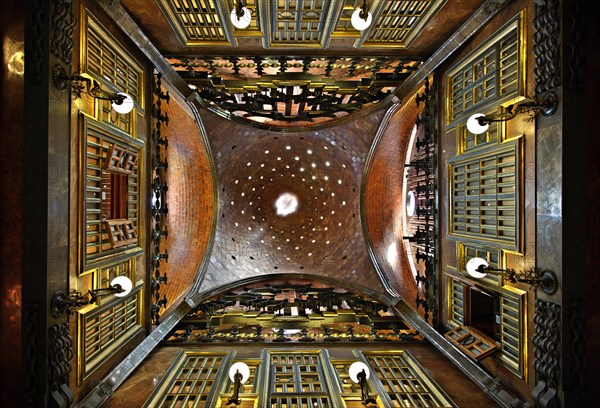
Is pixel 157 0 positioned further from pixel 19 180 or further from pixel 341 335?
pixel 341 335

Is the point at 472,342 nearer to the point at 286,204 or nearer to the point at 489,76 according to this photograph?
the point at 489,76

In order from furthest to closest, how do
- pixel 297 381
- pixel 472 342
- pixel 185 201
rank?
1. pixel 185 201
2. pixel 472 342
3. pixel 297 381

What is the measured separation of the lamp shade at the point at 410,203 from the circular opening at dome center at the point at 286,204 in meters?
4.72

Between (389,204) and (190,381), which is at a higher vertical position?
(389,204)

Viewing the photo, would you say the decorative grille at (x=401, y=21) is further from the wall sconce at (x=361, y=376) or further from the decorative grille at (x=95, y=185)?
the wall sconce at (x=361, y=376)

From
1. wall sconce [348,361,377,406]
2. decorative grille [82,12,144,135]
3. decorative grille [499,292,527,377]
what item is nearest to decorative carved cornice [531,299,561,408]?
decorative grille [499,292,527,377]

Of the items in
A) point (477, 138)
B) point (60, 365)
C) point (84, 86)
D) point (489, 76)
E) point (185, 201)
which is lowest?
point (60, 365)

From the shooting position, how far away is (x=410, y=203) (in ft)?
45.8

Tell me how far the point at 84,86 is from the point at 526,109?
7768mm

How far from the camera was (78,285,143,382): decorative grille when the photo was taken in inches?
243

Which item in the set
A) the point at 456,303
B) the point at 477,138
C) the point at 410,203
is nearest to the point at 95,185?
the point at 477,138

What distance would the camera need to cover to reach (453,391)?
23.0 feet

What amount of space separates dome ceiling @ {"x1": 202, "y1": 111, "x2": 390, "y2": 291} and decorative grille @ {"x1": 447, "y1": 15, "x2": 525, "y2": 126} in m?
4.66
